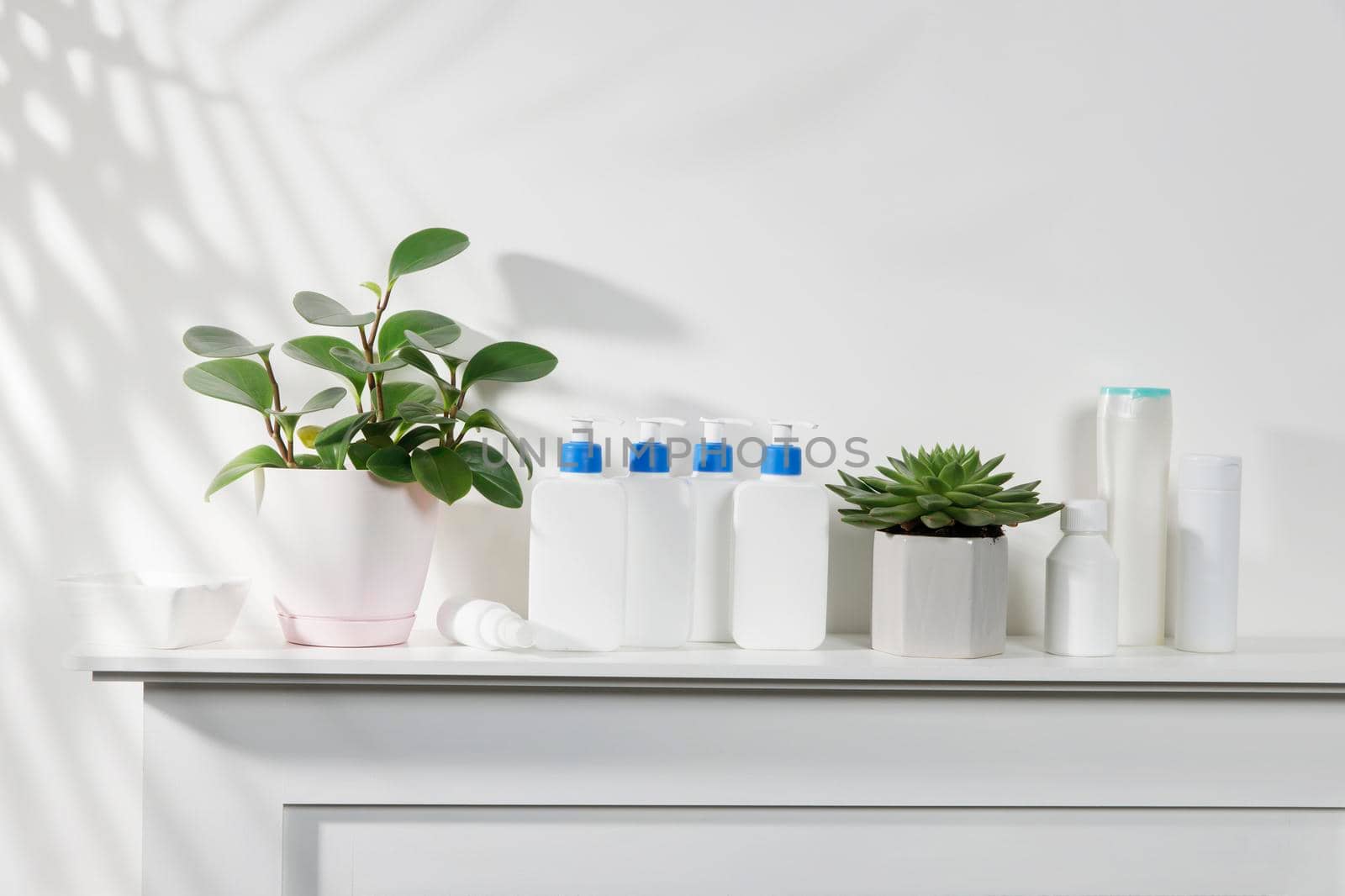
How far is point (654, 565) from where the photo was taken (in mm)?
738

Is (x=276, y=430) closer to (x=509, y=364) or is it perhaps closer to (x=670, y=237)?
(x=509, y=364)

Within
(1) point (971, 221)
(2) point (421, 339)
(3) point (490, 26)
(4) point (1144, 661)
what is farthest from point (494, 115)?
(4) point (1144, 661)

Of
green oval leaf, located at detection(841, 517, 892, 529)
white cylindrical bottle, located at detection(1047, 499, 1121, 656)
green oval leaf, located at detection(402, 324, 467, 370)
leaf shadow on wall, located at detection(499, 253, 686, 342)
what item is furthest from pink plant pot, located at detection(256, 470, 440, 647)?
white cylindrical bottle, located at detection(1047, 499, 1121, 656)

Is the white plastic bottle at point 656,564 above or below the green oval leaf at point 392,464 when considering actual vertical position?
below

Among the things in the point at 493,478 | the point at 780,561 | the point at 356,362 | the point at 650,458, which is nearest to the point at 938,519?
the point at 780,561

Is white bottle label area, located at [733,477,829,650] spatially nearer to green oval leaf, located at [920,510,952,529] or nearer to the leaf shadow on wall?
green oval leaf, located at [920,510,952,529]

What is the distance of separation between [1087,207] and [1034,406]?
0.19m

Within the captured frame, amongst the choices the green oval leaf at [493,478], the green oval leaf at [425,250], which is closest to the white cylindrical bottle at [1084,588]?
the green oval leaf at [493,478]

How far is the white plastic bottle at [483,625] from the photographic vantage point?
0.69m

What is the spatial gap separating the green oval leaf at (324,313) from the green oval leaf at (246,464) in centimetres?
11

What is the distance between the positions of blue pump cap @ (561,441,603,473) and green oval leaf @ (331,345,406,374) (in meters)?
0.14

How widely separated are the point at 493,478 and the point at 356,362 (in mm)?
134

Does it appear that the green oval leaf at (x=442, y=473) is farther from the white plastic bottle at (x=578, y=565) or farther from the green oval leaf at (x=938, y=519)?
the green oval leaf at (x=938, y=519)

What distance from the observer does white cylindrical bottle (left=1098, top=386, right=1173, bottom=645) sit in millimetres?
795
